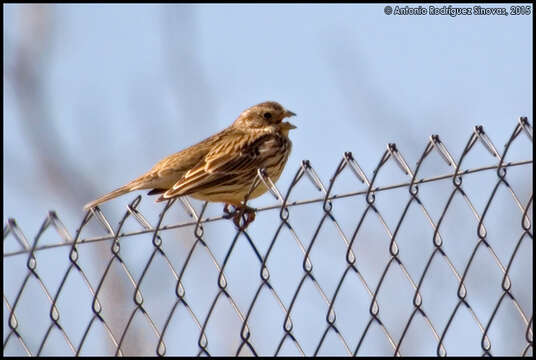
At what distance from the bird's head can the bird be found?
12mm

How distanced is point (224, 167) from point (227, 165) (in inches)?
2.1

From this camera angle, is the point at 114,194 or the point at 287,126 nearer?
the point at 114,194

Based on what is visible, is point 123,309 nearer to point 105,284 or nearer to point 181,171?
point 105,284

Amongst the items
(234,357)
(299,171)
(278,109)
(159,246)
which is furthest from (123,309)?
(278,109)

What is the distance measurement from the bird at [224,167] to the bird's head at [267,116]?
1 cm

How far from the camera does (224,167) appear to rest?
8.40 metres

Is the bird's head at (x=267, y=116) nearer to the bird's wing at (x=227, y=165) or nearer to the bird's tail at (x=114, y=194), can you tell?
the bird's wing at (x=227, y=165)

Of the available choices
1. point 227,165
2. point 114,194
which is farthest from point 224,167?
point 114,194

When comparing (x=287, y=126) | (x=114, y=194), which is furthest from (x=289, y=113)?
(x=114, y=194)

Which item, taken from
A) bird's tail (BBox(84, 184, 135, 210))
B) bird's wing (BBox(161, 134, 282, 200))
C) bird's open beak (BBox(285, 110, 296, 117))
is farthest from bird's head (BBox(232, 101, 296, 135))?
bird's tail (BBox(84, 184, 135, 210))

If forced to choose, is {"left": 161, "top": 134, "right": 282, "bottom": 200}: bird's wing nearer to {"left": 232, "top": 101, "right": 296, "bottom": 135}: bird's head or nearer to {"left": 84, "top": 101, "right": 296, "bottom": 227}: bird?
{"left": 84, "top": 101, "right": 296, "bottom": 227}: bird

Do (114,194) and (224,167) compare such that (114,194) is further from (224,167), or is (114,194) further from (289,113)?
(289,113)

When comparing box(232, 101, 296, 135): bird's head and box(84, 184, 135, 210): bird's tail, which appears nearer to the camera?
box(84, 184, 135, 210): bird's tail

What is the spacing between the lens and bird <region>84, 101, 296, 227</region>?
8.09 metres
